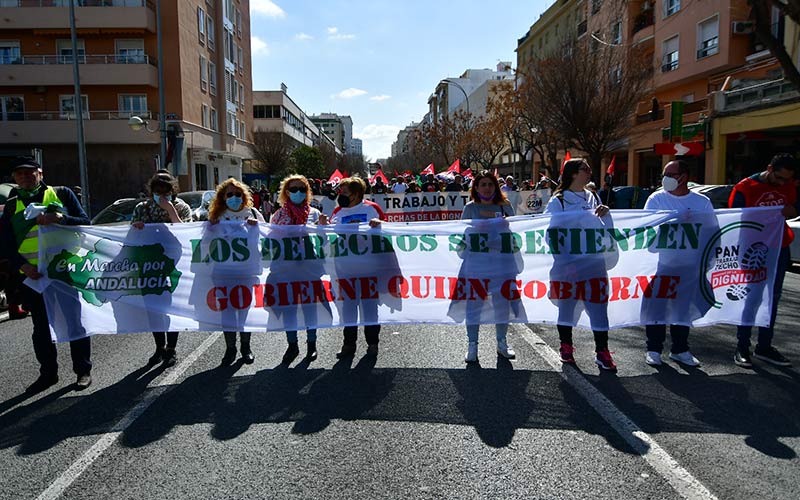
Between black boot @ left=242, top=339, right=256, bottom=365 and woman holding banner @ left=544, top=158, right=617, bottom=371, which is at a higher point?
woman holding banner @ left=544, top=158, right=617, bottom=371

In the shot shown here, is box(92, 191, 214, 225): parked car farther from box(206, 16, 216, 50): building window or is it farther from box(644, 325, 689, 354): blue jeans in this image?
box(206, 16, 216, 50): building window

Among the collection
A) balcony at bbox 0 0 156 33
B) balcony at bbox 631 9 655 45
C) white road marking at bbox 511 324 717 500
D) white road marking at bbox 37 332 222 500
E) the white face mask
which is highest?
balcony at bbox 0 0 156 33

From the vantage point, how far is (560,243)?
6.09 metres

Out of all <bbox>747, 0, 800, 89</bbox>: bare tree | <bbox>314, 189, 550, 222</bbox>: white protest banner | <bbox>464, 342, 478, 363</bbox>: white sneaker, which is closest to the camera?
<bbox>464, 342, 478, 363</bbox>: white sneaker

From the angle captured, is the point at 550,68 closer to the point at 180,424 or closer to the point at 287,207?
the point at 287,207

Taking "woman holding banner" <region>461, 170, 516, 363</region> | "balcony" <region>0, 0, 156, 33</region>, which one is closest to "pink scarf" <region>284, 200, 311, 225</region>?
"woman holding banner" <region>461, 170, 516, 363</region>

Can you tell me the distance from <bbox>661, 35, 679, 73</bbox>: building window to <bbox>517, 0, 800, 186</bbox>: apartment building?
0.05m

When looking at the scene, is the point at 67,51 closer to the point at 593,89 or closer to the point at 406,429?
the point at 593,89

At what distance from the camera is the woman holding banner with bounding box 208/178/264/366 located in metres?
6.28

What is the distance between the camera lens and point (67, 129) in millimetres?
35875

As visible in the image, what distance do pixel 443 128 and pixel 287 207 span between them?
5780cm

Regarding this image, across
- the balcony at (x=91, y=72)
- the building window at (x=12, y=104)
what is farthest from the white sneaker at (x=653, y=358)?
the building window at (x=12, y=104)

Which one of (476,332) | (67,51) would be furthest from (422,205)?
(67,51)

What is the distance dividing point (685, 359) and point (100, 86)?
124ft
